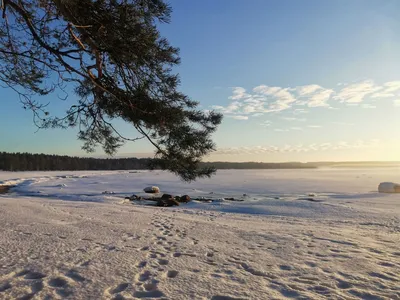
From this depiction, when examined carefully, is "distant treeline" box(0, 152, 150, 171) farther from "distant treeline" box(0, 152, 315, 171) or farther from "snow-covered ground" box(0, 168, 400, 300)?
"snow-covered ground" box(0, 168, 400, 300)

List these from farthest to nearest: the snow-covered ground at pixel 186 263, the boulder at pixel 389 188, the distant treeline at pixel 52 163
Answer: the distant treeline at pixel 52 163 < the boulder at pixel 389 188 < the snow-covered ground at pixel 186 263

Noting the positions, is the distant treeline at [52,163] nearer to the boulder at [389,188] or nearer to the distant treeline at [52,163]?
the distant treeline at [52,163]

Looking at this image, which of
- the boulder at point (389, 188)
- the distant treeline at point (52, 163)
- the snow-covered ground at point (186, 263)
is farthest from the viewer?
the distant treeline at point (52, 163)

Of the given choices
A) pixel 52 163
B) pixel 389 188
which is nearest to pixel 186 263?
pixel 389 188

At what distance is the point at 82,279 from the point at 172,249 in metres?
1.62

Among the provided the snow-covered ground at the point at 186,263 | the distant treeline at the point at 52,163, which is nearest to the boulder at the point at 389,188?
the snow-covered ground at the point at 186,263

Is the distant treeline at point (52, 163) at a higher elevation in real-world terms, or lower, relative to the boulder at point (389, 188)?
higher

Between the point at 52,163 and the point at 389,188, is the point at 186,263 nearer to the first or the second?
the point at 389,188

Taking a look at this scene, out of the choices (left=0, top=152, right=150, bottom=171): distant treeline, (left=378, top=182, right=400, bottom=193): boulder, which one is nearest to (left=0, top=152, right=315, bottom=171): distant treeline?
(left=0, top=152, right=150, bottom=171): distant treeline

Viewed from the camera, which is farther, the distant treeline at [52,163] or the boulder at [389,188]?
the distant treeline at [52,163]

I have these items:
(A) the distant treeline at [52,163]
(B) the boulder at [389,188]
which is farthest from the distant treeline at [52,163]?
(B) the boulder at [389,188]

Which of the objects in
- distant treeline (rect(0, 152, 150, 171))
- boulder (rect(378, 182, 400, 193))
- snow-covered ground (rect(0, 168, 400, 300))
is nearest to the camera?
snow-covered ground (rect(0, 168, 400, 300))

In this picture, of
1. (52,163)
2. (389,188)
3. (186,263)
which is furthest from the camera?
(52,163)

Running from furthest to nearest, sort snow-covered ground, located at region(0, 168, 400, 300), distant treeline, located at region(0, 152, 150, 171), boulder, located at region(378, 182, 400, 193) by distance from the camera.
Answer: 1. distant treeline, located at region(0, 152, 150, 171)
2. boulder, located at region(378, 182, 400, 193)
3. snow-covered ground, located at region(0, 168, 400, 300)
